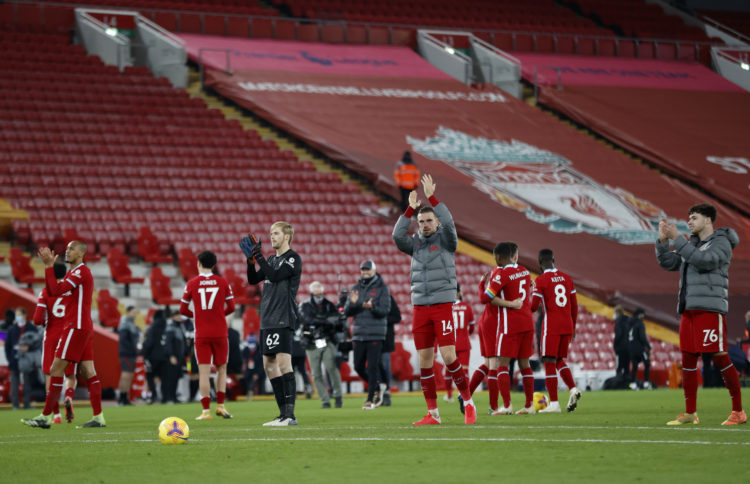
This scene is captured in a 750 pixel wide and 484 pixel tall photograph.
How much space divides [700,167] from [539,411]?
23.4 metres

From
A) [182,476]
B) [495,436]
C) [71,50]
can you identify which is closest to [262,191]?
[71,50]

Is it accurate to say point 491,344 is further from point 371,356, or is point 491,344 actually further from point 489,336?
point 371,356

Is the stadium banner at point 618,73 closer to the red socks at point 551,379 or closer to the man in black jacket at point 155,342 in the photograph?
the man in black jacket at point 155,342

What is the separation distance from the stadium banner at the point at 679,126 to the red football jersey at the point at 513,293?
2251cm

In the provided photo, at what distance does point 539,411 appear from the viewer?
1288cm

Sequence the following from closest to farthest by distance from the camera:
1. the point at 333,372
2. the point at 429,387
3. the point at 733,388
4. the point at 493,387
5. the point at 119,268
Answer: the point at 733,388 → the point at 429,387 → the point at 493,387 → the point at 333,372 → the point at 119,268

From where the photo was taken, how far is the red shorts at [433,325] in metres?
10.4

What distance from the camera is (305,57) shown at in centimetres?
3578

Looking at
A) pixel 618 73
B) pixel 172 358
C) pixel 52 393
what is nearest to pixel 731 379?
pixel 52 393

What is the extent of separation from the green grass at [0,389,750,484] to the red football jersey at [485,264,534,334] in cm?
120

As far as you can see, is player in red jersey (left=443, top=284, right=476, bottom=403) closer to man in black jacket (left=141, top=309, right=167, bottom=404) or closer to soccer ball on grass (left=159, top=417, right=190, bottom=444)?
man in black jacket (left=141, top=309, right=167, bottom=404)

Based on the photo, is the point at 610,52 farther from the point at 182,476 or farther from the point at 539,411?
the point at 182,476

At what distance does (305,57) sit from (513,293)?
2459 centimetres

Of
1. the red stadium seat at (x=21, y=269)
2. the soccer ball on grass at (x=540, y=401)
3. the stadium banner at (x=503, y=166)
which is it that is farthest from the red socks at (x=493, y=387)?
the stadium banner at (x=503, y=166)
